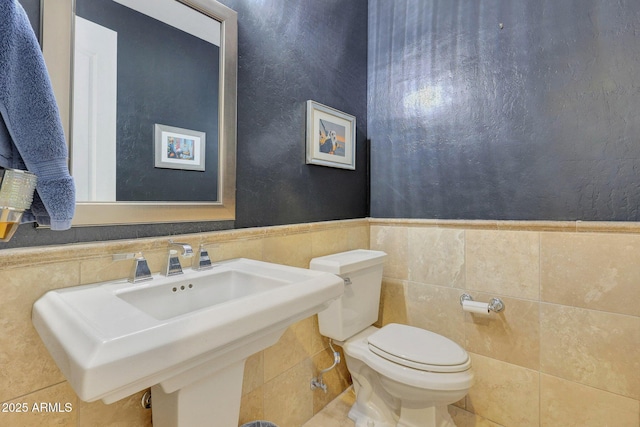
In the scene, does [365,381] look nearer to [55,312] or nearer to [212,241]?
[212,241]

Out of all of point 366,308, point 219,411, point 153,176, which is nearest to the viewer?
point 219,411

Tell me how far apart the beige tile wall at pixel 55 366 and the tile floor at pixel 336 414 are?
86mm

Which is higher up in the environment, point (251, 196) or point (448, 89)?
point (448, 89)

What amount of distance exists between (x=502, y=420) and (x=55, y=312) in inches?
73.8

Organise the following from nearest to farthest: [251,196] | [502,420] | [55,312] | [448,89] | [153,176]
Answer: [55,312] < [153,176] < [251,196] < [502,420] < [448,89]

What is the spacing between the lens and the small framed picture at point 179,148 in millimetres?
1054

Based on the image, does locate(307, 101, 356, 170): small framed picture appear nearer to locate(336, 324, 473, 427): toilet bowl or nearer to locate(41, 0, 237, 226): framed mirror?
locate(41, 0, 237, 226): framed mirror

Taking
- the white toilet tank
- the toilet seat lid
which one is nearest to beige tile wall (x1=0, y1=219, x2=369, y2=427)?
the white toilet tank

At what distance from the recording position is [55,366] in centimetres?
80

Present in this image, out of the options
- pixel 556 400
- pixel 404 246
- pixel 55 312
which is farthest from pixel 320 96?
pixel 556 400

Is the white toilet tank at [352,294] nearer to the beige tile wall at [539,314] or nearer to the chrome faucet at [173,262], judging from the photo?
the beige tile wall at [539,314]

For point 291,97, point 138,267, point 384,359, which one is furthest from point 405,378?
point 291,97

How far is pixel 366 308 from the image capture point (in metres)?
1.60

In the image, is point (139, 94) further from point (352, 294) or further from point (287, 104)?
point (352, 294)
